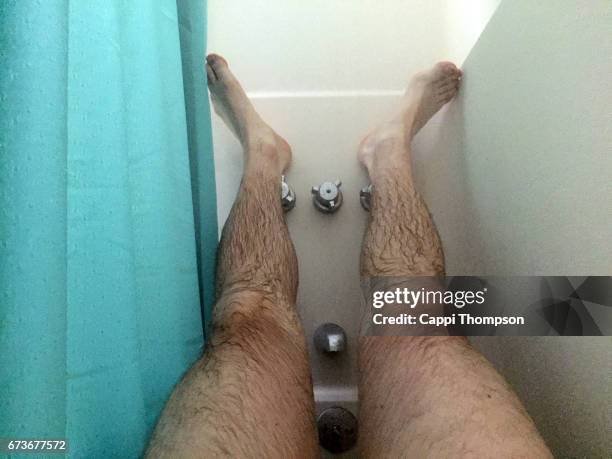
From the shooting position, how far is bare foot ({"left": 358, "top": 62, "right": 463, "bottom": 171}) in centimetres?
86

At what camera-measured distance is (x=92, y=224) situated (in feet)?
1.32

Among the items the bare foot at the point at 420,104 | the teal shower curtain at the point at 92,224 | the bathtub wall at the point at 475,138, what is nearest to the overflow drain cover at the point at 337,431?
the bathtub wall at the point at 475,138

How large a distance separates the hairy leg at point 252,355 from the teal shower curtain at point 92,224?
50 mm

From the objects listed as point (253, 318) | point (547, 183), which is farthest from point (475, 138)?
point (253, 318)

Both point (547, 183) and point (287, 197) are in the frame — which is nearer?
point (547, 183)

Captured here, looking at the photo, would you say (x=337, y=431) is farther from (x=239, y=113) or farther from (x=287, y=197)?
(x=239, y=113)

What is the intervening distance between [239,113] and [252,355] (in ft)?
1.69

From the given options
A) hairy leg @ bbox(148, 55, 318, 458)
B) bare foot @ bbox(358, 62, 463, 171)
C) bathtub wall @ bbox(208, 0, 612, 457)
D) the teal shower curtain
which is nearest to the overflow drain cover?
bathtub wall @ bbox(208, 0, 612, 457)

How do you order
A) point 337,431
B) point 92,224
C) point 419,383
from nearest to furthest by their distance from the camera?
point 92,224 < point 419,383 < point 337,431

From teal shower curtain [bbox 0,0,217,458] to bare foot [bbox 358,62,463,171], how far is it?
410mm

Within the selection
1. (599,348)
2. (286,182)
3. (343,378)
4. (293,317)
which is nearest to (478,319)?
Answer: (599,348)

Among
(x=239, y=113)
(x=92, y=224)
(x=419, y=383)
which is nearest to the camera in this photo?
(x=92, y=224)

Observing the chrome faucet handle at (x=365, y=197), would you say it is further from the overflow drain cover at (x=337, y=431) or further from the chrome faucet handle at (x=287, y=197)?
the overflow drain cover at (x=337, y=431)

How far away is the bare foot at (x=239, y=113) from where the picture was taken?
2.80ft
